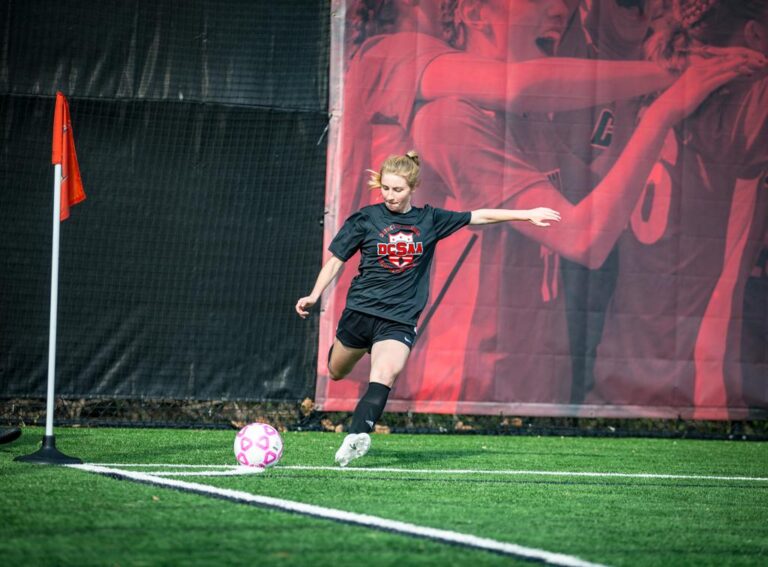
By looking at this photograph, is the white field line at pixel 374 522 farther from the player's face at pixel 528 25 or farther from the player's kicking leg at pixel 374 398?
the player's face at pixel 528 25

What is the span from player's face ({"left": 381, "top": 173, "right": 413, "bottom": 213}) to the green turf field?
1.59 m

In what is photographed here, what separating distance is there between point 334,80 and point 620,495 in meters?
5.42

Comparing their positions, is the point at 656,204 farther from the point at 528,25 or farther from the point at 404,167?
the point at 404,167

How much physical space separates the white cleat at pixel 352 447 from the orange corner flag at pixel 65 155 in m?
2.03

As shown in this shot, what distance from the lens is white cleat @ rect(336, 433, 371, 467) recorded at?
5.78m

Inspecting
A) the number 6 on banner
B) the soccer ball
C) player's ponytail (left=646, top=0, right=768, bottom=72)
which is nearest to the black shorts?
the soccer ball

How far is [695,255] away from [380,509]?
6.64 metres

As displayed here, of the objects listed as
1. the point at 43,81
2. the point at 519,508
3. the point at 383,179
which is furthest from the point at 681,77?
the point at 519,508

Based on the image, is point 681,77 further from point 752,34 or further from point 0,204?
point 0,204

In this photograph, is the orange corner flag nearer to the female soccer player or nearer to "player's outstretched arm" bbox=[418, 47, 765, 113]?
the female soccer player

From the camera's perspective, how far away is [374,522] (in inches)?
150

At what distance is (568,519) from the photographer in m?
4.21

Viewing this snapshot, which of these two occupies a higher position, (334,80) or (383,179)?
(334,80)

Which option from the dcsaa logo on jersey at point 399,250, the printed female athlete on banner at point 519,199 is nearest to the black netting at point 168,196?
the printed female athlete on banner at point 519,199
